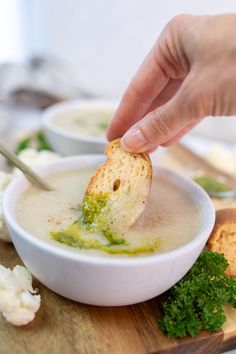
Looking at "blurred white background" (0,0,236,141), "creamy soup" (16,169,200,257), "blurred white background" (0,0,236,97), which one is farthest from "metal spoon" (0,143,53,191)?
"blurred white background" (0,0,236,97)

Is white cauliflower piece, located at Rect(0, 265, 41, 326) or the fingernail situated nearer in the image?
white cauliflower piece, located at Rect(0, 265, 41, 326)

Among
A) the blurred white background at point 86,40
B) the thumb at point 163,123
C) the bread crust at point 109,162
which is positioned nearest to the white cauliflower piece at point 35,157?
the bread crust at point 109,162

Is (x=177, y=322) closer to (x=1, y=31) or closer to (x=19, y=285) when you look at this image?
(x=19, y=285)

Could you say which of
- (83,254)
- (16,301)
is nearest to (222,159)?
(83,254)

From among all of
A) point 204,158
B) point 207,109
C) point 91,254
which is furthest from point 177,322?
point 204,158

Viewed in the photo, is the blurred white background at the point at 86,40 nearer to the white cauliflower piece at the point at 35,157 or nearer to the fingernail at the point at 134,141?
the white cauliflower piece at the point at 35,157

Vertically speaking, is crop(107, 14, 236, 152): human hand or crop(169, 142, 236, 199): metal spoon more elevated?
crop(107, 14, 236, 152): human hand

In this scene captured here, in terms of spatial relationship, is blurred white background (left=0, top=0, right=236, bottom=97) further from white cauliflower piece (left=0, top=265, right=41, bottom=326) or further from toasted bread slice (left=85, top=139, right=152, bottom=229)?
white cauliflower piece (left=0, top=265, right=41, bottom=326)
